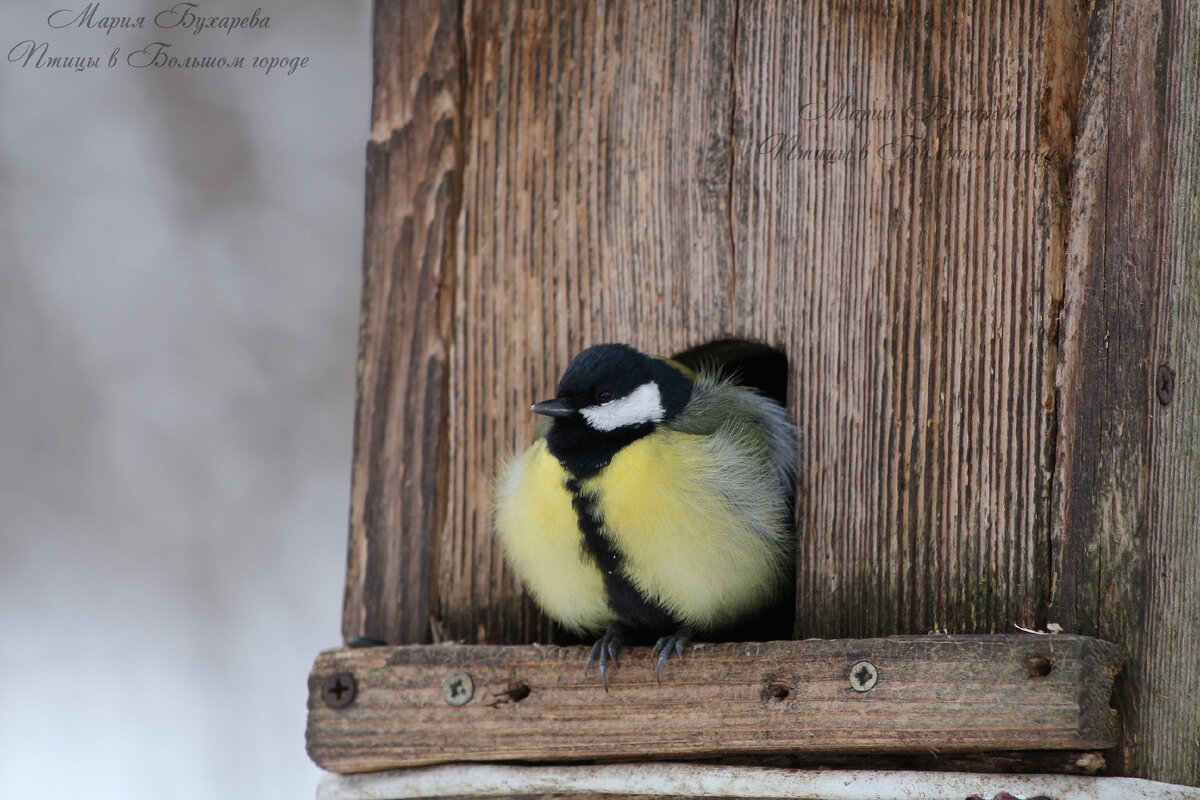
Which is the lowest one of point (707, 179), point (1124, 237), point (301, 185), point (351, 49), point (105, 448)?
point (105, 448)

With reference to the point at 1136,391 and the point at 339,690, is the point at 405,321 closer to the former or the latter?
the point at 339,690

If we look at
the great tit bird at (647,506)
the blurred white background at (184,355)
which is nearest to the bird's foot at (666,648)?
the great tit bird at (647,506)

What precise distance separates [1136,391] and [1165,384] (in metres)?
0.06

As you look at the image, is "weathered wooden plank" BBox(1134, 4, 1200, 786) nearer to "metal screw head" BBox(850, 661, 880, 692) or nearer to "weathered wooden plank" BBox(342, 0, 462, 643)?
"metal screw head" BBox(850, 661, 880, 692)

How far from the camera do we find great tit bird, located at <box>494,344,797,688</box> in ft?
6.35

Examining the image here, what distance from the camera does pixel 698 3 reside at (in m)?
2.22

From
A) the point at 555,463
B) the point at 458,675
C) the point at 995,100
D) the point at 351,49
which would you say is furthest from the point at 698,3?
the point at 351,49

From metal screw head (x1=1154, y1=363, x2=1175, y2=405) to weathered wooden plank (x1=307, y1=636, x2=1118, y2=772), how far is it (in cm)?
37

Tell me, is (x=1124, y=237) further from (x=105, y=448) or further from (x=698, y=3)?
(x=105, y=448)

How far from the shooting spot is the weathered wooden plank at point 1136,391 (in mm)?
1591

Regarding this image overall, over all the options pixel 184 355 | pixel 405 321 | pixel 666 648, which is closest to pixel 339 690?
pixel 666 648

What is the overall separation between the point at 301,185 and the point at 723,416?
2287 mm

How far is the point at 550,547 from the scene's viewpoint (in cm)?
202

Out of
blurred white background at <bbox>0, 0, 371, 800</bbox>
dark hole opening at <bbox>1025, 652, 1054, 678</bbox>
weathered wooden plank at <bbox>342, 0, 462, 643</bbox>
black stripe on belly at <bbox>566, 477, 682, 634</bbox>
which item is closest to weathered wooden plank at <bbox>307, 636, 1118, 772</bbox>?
dark hole opening at <bbox>1025, 652, 1054, 678</bbox>
